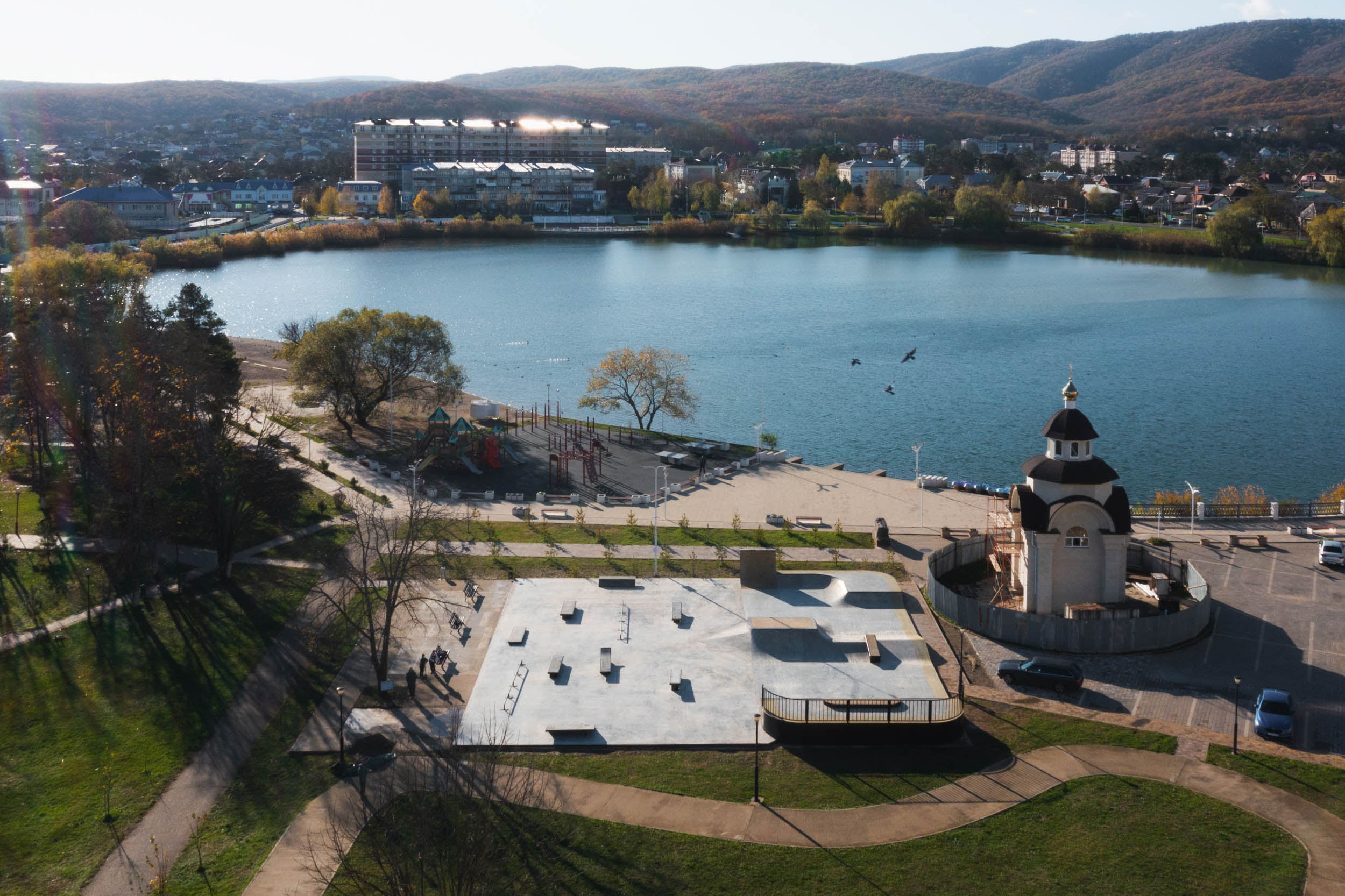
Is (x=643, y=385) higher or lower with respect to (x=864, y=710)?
higher

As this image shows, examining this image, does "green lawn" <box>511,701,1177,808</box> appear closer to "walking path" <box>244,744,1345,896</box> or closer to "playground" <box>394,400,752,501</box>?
"walking path" <box>244,744,1345,896</box>

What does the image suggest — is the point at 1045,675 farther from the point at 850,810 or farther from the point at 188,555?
the point at 188,555

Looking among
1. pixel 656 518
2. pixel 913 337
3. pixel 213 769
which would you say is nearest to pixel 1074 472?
pixel 656 518

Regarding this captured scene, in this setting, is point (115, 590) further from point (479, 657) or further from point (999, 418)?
point (999, 418)

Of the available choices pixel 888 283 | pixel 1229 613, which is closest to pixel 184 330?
pixel 1229 613

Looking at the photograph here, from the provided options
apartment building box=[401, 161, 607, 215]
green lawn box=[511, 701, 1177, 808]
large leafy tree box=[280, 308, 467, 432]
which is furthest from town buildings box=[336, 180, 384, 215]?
green lawn box=[511, 701, 1177, 808]

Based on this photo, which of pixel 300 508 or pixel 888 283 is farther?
pixel 888 283

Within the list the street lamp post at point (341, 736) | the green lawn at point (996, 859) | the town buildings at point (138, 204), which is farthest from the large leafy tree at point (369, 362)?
the town buildings at point (138, 204)

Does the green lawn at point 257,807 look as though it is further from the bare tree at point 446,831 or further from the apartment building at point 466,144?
the apartment building at point 466,144
